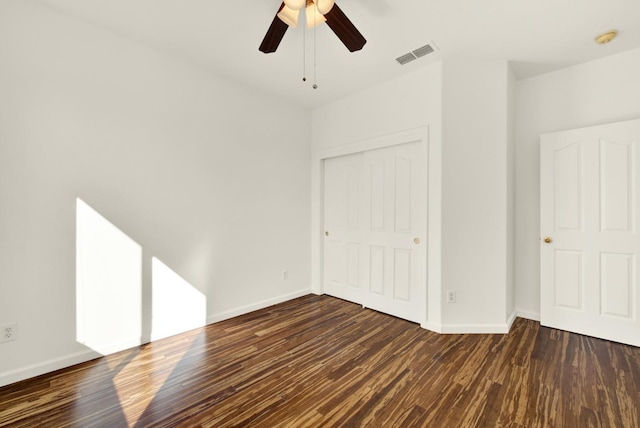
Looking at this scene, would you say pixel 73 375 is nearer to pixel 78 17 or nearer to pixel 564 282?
pixel 78 17

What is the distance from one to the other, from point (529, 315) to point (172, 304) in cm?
385

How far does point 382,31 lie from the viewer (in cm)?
235

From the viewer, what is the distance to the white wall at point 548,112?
8.71ft

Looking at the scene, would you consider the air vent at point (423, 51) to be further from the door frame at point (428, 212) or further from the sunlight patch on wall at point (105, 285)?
the sunlight patch on wall at point (105, 285)

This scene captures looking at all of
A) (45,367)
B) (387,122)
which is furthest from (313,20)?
(45,367)

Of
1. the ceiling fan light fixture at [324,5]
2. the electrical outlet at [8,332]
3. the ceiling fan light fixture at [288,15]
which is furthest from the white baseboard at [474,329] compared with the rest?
the electrical outlet at [8,332]

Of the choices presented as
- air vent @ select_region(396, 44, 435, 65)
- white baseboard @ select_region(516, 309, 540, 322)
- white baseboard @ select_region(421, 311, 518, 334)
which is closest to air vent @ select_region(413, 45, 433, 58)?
air vent @ select_region(396, 44, 435, 65)

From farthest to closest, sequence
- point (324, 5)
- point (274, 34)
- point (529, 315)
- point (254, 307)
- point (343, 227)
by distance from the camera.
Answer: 1. point (343, 227)
2. point (254, 307)
3. point (529, 315)
4. point (274, 34)
5. point (324, 5)

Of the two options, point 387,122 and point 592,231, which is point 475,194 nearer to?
point 592,231

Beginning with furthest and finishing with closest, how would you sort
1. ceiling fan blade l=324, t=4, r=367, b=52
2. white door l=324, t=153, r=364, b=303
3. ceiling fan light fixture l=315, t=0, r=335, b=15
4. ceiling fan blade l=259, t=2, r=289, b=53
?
white door l=324, t=153, r=364, b=303, ceiling fan blade l=259, t=2, r=289, b=53, ceiling fan blade l=324, t=4, r=367, b=52, ceiling fan light fixture l=315, t=0, r=335, b=15

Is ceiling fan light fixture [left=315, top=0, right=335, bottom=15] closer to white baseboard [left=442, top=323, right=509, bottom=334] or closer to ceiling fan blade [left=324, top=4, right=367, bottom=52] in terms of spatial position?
ceiling fan blade [left=324, top=4, right=367, bottom=52]

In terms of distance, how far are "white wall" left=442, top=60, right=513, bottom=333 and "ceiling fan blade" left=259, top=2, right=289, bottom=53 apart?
1.75 meters

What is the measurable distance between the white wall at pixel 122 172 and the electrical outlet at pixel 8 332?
0.11 feet

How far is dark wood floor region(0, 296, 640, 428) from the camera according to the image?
165cm
